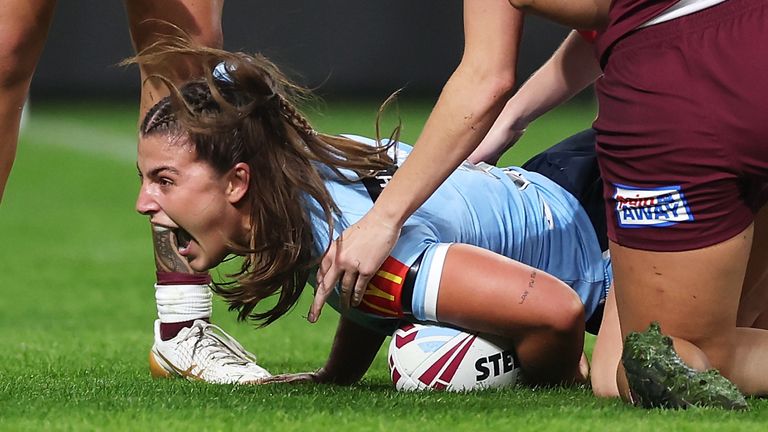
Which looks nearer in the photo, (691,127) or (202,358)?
(691,127)

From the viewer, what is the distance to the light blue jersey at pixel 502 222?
3.50m

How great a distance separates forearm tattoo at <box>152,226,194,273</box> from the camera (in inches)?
156

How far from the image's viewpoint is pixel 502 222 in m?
3.74

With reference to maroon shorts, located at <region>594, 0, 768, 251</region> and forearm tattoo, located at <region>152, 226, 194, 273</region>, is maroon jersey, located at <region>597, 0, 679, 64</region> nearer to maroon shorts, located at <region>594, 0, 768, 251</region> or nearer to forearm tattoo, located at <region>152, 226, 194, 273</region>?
maroon shorts, located at <region>594, 0, 768, 251</region>

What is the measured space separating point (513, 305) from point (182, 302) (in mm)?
1098

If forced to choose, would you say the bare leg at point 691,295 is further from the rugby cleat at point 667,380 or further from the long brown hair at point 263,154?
the long brown hair at point 263,154

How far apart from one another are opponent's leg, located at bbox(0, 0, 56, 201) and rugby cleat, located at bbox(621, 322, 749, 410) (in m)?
1.88

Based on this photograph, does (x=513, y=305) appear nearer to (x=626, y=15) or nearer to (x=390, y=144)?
(x=390, y=144)

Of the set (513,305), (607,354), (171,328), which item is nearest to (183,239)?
(171,328)

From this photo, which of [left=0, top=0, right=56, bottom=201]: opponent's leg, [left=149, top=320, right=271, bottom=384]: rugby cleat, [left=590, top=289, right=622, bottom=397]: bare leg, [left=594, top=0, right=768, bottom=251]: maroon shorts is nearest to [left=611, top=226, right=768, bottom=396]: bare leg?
[left=594, top=0, right=768, bottom=251]: maroon shorts

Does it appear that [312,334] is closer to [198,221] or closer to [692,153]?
[198,221]

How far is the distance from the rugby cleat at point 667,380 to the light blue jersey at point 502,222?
642 mm

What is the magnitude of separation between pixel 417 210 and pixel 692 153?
0.78 meters

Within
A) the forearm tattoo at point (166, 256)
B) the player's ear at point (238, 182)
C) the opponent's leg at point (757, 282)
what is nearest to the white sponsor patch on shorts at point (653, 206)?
the opponent's leg at point (757, 282)
